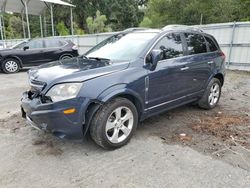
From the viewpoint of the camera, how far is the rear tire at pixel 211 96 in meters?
4.77

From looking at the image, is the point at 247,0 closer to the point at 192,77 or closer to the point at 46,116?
the point at 192,77

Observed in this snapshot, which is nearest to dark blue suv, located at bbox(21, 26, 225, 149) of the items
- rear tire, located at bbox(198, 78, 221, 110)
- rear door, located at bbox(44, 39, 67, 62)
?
rear tire, located at bbox(198, 78, 221, 110)

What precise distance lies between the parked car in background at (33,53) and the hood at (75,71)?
768cm

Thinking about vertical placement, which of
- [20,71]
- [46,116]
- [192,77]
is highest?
[192,77]

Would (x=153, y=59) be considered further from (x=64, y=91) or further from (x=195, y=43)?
(x=195, y=43)

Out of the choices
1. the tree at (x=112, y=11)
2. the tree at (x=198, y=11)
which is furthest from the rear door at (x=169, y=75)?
the tree at (x=112, y=11)

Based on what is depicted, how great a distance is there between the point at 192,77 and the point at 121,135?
72.8 inches

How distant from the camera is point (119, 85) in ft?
10.3

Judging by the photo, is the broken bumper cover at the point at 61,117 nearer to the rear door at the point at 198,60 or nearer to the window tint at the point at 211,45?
the rear door at the point at 198,60

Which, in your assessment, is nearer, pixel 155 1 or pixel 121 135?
pixel 121 135

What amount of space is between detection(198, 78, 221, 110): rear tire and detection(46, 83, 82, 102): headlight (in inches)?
115

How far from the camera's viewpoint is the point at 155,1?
Answer: 73.0ft

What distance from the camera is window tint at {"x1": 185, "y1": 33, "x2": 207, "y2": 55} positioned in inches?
170

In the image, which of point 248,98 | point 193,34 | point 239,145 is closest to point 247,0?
point 248,98
